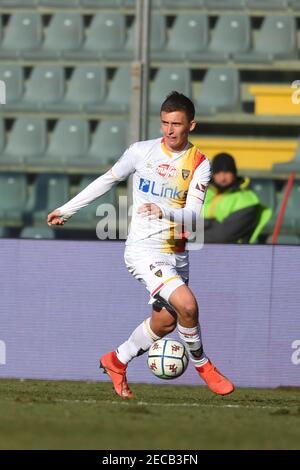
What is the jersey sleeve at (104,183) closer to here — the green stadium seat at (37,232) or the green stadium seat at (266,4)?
the green stadium seat at (37,232)

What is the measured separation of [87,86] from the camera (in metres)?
18.0

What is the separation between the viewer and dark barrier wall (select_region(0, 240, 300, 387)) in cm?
1115

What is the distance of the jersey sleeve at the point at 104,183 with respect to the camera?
866 cm

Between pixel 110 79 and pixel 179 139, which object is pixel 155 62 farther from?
pixel 179 139

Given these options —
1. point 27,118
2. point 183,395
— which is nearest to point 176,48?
point 27,118

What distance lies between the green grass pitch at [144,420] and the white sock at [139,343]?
312 millimetres

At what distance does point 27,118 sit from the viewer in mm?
17922

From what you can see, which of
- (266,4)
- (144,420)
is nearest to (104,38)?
(266,4)

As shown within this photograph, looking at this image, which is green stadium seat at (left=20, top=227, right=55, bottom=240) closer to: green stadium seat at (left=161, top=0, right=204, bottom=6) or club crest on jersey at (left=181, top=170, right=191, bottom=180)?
green stadium seat at (left=161, top=0, right=204, bottom=6)

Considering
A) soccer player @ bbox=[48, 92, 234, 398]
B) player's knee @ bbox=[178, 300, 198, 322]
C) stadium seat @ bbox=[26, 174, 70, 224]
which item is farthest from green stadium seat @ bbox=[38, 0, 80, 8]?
player's knee @ bbox=[178, 300, 198, 322]

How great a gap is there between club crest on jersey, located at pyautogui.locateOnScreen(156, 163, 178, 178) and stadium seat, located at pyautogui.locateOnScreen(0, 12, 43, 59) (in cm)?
1041

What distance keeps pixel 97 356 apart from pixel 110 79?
763 centimetres

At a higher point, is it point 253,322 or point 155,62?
point 155,62
